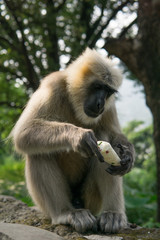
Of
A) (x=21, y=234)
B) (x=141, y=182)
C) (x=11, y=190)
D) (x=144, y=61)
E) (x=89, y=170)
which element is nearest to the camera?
(x=21, y=234)

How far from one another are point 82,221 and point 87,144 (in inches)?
46.1

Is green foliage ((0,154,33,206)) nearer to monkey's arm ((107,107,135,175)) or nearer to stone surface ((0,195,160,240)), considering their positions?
stone surface ((0,195,160,240))

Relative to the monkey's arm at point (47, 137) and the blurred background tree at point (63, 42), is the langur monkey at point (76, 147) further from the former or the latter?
the blurred background tree at point (63, 42)

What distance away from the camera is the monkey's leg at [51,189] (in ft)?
16.0

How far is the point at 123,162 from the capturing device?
16.5 feet

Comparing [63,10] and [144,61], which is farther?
[63,10]

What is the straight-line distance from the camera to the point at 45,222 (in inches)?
203

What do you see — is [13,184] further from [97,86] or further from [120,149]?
[97,86]

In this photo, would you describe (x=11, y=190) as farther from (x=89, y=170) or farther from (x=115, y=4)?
(x=115, y=4)

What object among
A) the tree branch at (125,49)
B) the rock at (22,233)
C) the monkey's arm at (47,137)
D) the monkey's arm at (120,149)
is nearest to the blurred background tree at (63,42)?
the tree branch at (125,49)

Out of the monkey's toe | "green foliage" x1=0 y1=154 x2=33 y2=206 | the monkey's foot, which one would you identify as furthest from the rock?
"green foliage" x1=0 y1=154 x2=33 y2=206

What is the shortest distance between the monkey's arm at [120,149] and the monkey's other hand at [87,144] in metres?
0.64

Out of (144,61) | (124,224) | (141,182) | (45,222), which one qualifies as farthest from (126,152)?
(141,182)

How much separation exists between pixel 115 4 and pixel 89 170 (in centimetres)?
561
